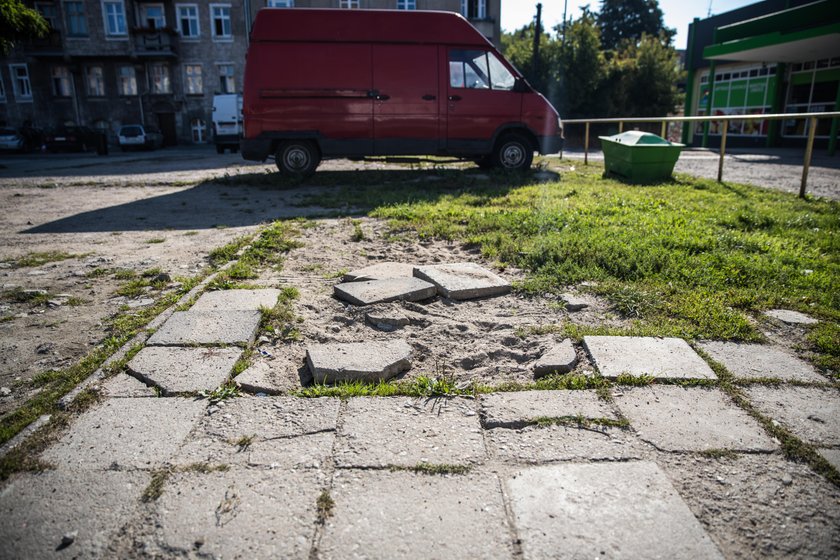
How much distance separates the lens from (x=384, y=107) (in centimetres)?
1045

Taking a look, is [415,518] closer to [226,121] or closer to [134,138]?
[226,121]

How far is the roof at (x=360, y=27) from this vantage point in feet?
32.7

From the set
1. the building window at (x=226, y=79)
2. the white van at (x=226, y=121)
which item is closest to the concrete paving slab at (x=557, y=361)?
the white van at (x=226, y=121)

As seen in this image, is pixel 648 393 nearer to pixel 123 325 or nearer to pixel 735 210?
pixel 123 325

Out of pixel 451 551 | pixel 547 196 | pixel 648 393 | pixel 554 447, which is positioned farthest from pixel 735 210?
pixel 451 551

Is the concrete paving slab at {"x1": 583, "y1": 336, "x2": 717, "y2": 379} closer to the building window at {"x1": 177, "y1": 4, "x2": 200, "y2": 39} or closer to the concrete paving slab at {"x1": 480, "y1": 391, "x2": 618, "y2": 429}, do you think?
the concrete paving slab at {"x1": 480, "y1": 391, "x2": 618, "y2": 429}

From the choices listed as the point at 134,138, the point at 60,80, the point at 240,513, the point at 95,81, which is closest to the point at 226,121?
the point at 134,138

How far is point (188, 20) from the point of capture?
35.9 meters

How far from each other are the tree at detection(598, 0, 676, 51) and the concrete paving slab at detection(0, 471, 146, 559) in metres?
69.5

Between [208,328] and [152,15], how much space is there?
40784mm

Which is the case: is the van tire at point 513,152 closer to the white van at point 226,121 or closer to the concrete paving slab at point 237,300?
the concrete paving slab at point 237,300

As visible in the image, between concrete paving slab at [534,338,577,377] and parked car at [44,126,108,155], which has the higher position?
parked car at [44,126,108,155]

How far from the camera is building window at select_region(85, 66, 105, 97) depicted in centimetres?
3672

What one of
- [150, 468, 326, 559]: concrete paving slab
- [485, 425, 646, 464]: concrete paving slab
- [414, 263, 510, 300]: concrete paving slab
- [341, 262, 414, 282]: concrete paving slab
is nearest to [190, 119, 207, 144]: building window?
[341, 262, 414, 282]: concrete paving slab
